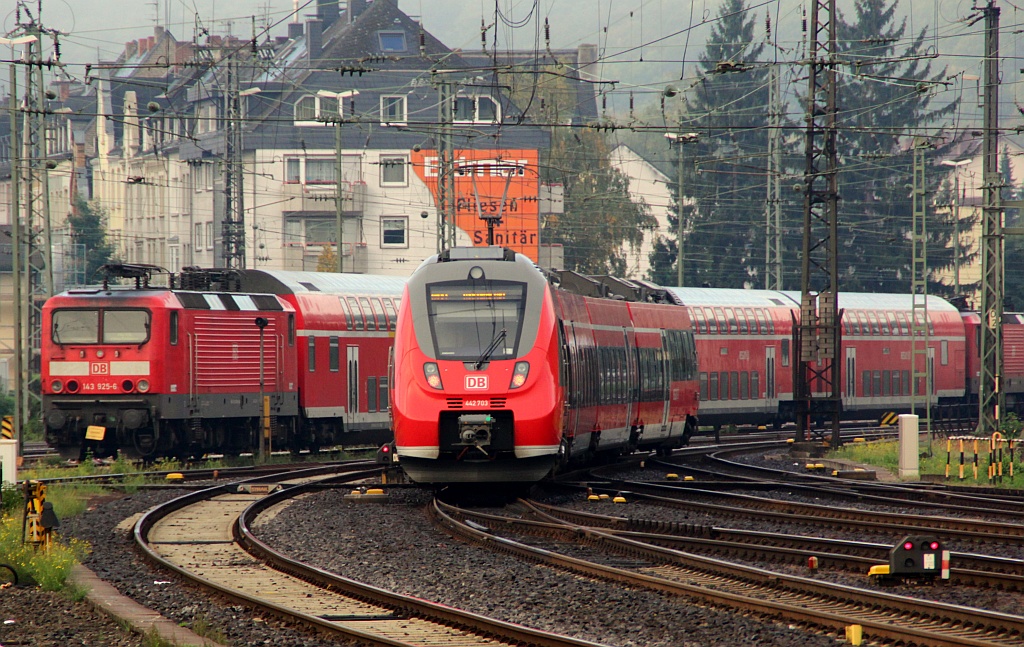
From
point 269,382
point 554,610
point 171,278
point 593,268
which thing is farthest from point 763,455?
point 593,268

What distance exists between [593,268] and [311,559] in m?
68.0

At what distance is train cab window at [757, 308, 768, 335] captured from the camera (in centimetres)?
4422

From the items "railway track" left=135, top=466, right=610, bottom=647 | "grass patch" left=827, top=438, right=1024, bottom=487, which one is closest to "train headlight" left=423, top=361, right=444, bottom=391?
"railway track" left=135, top=466, right=610, bottom=647

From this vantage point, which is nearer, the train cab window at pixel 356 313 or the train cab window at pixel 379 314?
the train cab window at pixel 356 313

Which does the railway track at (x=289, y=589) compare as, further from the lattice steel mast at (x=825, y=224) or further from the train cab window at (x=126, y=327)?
the lattice steel mast at (x=825, y=224)

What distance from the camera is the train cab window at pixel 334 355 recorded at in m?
31.6

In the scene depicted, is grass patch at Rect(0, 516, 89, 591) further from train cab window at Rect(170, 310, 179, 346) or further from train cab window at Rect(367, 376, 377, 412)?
train cab window at Rect(367, 376, 377, 412)

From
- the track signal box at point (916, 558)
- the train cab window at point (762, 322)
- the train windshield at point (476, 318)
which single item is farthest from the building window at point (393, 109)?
the track signal box at point (916, 558)

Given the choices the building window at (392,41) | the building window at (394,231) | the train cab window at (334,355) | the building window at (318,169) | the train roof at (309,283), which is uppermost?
the building window at (392,41)

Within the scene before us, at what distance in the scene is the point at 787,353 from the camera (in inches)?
1784

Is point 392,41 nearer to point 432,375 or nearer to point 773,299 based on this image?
point 773,299

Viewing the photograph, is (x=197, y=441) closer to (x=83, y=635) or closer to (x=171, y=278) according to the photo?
(x=171, y=278)

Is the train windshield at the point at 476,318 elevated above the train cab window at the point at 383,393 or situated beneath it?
elevated above

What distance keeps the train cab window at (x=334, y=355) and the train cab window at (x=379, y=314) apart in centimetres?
163
